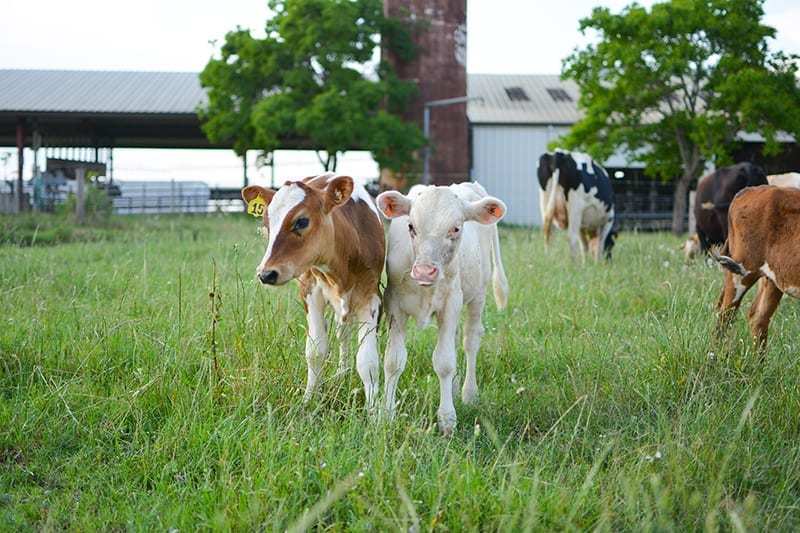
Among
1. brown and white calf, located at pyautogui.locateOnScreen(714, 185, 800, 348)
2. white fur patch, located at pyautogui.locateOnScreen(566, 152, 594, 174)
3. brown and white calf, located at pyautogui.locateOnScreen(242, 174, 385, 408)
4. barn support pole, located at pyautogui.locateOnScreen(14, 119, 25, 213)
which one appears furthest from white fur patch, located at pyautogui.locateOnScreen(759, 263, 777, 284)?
barn support pole, located at pyautogui.locateOnScreen(14, 119, 25, 213)

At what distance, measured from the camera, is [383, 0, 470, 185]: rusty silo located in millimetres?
26750

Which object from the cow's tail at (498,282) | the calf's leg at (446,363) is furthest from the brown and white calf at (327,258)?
the cow's tail at (498,282)

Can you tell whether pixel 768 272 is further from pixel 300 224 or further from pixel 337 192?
pixel 300 224

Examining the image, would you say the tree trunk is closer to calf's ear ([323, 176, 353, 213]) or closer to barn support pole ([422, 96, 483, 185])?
barn support pole ([422, 96, 483, 185])

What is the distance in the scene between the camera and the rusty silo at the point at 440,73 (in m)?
26.8

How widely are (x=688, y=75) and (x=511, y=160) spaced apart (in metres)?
9.16

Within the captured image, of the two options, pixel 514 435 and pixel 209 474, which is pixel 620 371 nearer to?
pixel 514 435

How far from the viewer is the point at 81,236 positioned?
1345 cm

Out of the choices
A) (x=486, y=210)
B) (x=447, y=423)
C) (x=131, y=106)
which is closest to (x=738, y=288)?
(x=486, y=210)

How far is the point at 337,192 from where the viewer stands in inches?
168

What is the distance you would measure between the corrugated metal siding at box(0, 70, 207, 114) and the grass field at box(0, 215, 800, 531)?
24.0 meters

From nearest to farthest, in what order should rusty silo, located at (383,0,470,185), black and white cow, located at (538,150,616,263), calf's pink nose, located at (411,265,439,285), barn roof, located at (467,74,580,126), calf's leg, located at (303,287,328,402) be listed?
calf's pink nose, located at (411,265,439,285) < calf's leg, located at (303,287,328,402) < black and white cow, located at (538,150,616,263) < rusty silo, located at (383,0,470,185) < barn roof, located at (467,74,580,126)

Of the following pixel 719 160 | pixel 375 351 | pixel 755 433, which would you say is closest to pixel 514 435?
pixel 375 351

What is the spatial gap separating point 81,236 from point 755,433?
474 inches
